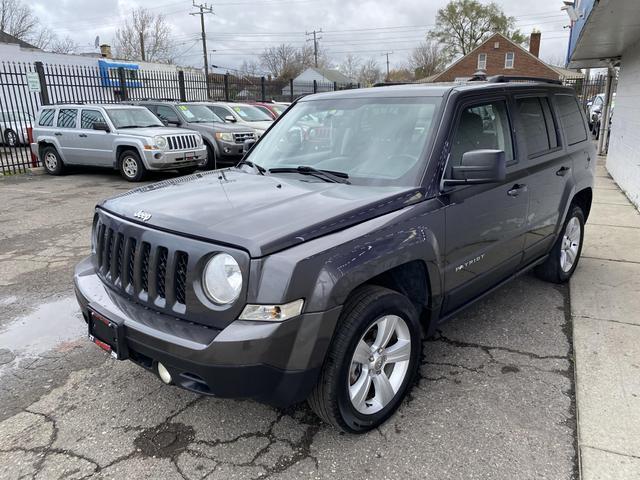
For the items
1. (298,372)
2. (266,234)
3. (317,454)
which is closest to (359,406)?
(317,454)

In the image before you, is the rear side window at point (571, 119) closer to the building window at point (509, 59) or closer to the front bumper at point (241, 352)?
the front bumper at point (241, 352)

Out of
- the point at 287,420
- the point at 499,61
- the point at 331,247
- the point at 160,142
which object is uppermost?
the point at 499,61

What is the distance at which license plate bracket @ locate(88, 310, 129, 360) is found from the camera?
8.31ft

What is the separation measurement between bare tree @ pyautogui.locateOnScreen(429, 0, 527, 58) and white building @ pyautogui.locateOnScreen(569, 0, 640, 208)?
57.1 metres

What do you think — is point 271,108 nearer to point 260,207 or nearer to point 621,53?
point 621,53

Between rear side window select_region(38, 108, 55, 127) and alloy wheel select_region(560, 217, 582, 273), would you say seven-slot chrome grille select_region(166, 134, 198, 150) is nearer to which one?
rear side window select_region(38, 108, 55, 127)

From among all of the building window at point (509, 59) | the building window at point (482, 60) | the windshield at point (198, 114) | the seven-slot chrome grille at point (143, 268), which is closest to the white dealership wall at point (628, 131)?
the seven-slot chrome grille at point (143, 268)

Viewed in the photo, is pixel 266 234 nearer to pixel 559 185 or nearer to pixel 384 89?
pixel 384 89

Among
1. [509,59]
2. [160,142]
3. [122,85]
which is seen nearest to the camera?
[160,142]

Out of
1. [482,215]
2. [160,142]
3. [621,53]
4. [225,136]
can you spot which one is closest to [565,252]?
[482,215]

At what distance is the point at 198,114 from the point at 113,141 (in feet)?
11.0

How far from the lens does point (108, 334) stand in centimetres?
262

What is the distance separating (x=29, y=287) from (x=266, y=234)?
3.87m

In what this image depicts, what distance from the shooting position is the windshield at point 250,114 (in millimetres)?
15367
